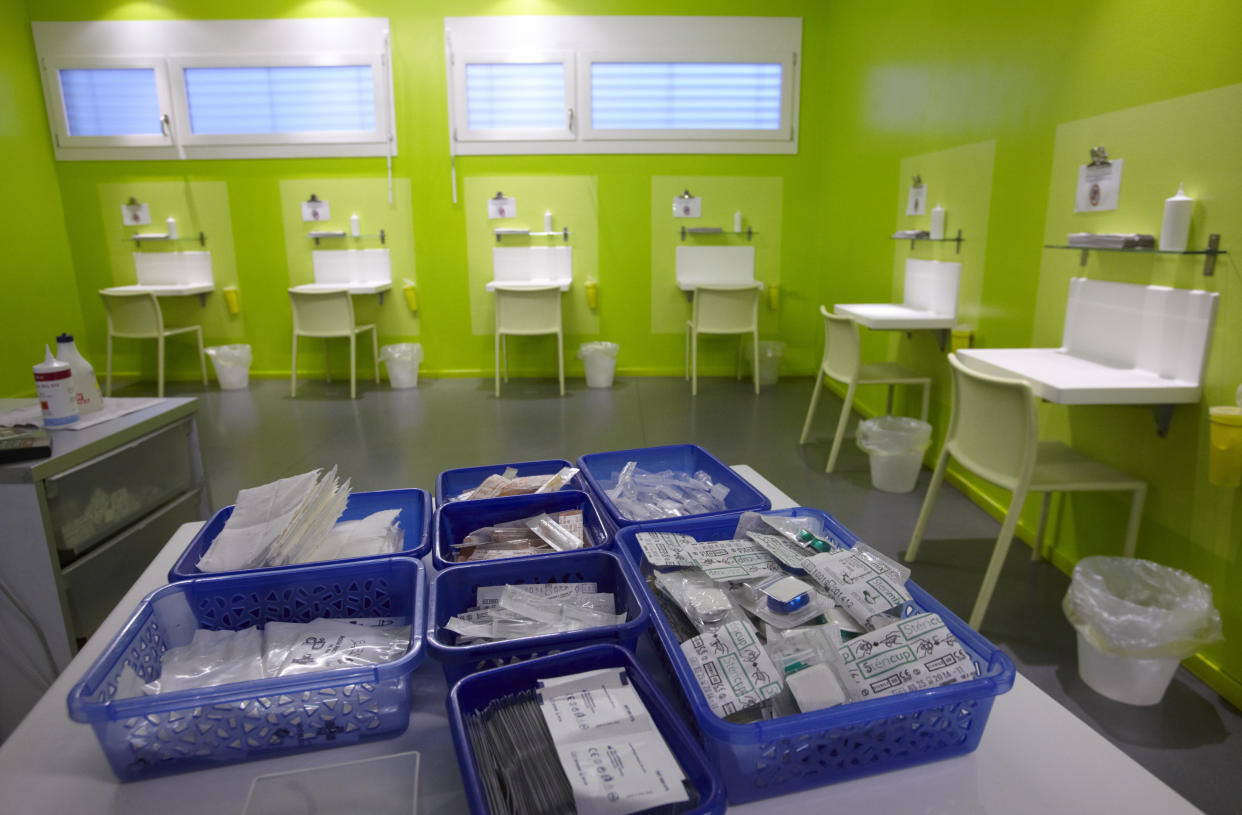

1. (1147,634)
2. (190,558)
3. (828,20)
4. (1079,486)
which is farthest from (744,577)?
(828,20)

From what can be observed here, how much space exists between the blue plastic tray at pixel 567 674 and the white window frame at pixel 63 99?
613 centimetres

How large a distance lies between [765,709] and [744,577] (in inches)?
7.8

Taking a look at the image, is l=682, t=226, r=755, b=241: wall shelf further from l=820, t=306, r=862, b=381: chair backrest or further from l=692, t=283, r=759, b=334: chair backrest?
l=820, t=306, r=862, b=381: chair backrest

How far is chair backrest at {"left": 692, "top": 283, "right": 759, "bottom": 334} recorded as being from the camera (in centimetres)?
Result: 527

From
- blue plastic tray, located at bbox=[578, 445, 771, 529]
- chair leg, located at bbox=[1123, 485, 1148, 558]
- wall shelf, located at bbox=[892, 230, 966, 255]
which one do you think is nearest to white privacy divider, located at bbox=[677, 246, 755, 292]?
wall shelf, located at bbox=[892, 230, 966, 255]

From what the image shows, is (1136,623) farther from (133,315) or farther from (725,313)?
(133,315)

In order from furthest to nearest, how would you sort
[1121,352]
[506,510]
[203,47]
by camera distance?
[203,47]
[1121,352]
[506,510]

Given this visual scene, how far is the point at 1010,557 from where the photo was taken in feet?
9.13

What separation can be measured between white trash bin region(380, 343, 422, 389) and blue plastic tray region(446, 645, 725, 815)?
4.93 m

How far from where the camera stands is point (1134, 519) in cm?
224

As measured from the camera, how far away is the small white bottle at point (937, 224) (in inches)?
144

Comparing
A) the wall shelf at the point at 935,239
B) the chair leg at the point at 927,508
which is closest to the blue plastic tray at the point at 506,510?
the chair leg at the point at 927,508

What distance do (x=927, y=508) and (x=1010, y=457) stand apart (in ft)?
1.62

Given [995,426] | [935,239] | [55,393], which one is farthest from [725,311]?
[55,393]
